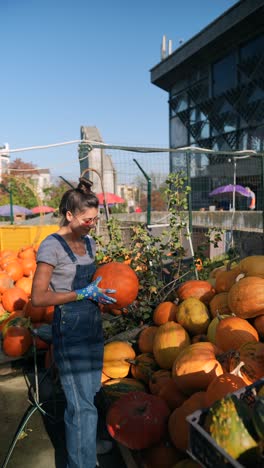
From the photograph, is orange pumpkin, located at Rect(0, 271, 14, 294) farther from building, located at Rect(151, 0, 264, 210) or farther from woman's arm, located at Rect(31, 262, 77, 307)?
building, located at Rect(151, 0, 264, 210)

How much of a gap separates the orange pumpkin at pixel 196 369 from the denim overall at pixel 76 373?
629 millimetres

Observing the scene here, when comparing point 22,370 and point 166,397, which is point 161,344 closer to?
point 166,397

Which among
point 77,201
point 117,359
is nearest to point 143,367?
point 117,359

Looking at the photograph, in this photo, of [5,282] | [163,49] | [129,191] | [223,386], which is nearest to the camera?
[223,386]

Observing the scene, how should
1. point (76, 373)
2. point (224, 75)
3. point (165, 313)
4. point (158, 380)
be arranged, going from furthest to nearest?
point (224, 75) → point (165, 313) → point (158, 380) → point (76, 373)

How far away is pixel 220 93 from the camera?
17.0 meters

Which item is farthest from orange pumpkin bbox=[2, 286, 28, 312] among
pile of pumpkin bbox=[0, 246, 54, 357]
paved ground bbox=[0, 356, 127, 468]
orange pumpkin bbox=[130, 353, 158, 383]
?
orange pumpkin bbox=[130, 353, 158, 383]

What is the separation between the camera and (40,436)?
2.69 metres

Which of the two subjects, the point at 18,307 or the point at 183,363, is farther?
the point at 18,307

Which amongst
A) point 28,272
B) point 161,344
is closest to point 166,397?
point 161,344

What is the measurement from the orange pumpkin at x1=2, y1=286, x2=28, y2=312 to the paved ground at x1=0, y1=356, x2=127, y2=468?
178 centimetres

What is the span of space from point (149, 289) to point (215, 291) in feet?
2.50

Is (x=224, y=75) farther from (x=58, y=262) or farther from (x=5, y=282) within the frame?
(x=58, y=262)

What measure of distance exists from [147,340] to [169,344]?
433 millimetres
